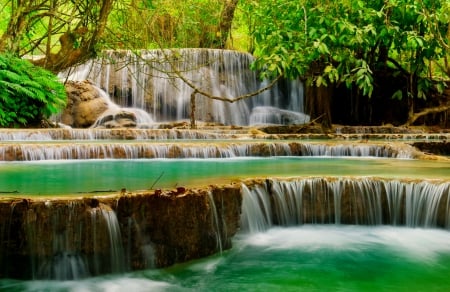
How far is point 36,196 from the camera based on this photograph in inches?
152

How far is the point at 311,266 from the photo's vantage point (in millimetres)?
4492

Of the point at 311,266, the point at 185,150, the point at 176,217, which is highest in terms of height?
the point at 185,150

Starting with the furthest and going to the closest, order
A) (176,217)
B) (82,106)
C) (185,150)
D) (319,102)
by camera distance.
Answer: (82,106) → (319,102) → (185,150) → (176,217)

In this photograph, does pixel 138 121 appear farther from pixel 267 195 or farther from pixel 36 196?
pixel 36 196

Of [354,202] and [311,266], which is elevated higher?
[354,202]

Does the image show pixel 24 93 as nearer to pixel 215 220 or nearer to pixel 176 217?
pixel 215 220

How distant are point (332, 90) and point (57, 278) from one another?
47.5ft

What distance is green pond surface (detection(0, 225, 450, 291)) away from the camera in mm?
3945

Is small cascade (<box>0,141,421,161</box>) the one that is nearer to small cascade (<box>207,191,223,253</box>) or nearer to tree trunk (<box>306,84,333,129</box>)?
small cascade (<box>207,191,223,253</box>)

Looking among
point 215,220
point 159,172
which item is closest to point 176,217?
point 215,220

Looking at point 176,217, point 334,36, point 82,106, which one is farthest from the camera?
point 82,106

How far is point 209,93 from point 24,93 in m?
7.12

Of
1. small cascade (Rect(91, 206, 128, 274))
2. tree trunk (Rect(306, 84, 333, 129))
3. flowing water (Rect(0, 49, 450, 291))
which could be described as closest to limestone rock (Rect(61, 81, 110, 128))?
tree trunk (Rect(306, 84, 333, 129))

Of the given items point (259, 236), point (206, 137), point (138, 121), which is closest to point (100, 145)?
point (206, 137)
